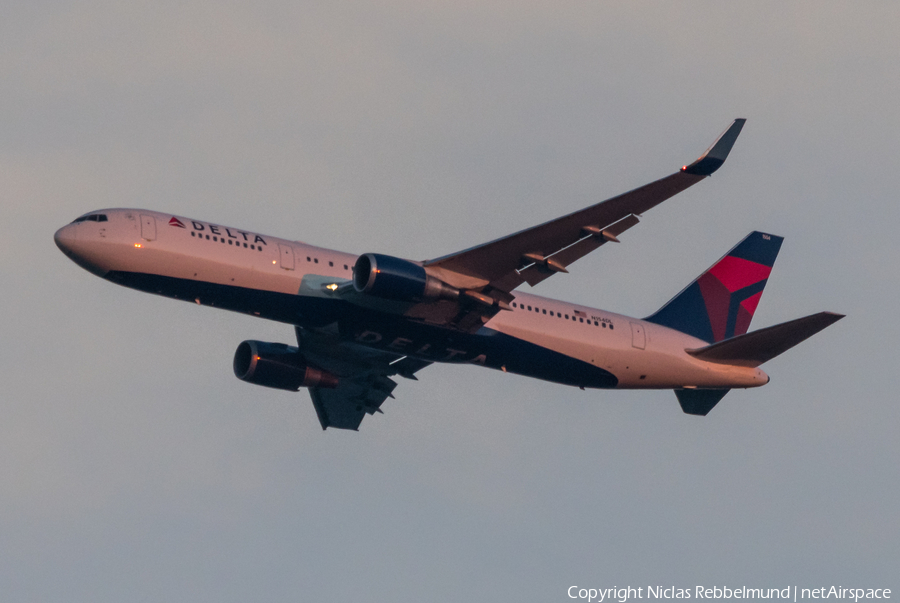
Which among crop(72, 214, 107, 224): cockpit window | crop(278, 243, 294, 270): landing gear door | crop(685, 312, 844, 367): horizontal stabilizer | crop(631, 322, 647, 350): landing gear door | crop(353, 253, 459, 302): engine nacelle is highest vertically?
crop(72, 214, 107, 224): cockpit window

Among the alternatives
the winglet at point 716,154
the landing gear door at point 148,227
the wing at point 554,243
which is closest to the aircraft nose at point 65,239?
the landing gear door at point 148,227

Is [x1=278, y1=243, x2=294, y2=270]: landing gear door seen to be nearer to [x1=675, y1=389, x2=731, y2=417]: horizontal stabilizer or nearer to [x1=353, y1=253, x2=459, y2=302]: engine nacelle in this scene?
[x1=353, y1=253, x2=459, y2=302]: engine nacelle

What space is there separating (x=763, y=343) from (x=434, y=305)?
1373 centimetres

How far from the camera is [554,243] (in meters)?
44.9

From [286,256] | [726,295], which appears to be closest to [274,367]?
[286,256]

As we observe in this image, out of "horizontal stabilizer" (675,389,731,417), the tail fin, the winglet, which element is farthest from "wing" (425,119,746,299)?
"horizontal stabilizer" (675,389,731,417)

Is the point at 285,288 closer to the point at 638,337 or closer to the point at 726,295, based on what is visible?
the point at 638,337

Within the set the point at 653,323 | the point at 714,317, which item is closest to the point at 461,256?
the point at 653,323

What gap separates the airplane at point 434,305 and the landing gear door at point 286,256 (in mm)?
50

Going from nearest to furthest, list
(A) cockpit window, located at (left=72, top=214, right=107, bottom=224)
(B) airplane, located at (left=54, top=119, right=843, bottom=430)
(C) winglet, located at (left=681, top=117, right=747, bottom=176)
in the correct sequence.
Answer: (C) winglet, located at (left=681, top=117, right=747, bottom=176) < (B) airplane, located at (left=54, top=119, right=843, bottom=430) < (A) cockpit window, located at (left=72, top=214, right=107, bottom=224)

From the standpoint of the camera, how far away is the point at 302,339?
52656 mm

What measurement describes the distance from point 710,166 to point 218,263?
1689 centimetres

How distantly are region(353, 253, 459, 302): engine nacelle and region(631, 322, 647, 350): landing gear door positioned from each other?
9.82 meters

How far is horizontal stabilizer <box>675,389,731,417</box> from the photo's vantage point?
53781 mm
